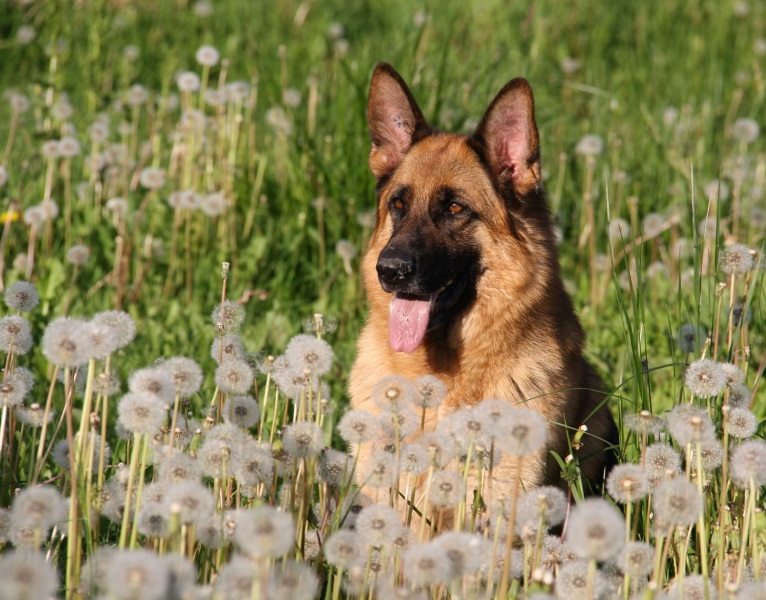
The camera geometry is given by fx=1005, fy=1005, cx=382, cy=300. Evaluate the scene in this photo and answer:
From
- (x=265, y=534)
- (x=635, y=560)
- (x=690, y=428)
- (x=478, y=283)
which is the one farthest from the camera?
(x=478, y=283)

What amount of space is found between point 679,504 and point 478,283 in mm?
1953

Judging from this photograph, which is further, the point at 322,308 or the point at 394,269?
the point at 322,308

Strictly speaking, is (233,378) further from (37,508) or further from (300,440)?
(37,508)

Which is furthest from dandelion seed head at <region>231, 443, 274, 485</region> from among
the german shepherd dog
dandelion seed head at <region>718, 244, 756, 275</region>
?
dandelion seed head at <region>718, 244, 756, 275</region>

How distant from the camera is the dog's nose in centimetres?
388

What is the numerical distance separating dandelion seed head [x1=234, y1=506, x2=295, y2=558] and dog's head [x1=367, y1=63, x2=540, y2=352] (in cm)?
206

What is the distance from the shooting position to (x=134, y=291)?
18.3 ft

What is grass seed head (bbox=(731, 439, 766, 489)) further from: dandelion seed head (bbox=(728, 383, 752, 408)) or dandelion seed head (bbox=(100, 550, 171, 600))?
dandelion seed head (bbox=(100, 550, 171, 600))

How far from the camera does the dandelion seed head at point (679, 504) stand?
227cm

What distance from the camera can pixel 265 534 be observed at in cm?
182

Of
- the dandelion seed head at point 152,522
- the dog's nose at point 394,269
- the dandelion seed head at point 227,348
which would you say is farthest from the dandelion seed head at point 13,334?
the dog's nose at point 394,269

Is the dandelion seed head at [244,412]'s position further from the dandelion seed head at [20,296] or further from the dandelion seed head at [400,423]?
the dandelion seed head at [20,296]

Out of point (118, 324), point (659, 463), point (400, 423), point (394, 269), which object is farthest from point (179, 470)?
point (394, 269)

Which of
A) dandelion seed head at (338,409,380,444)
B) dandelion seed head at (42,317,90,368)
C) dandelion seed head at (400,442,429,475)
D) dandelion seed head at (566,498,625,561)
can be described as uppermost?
dandelion seed head at (42,317,90,368)
